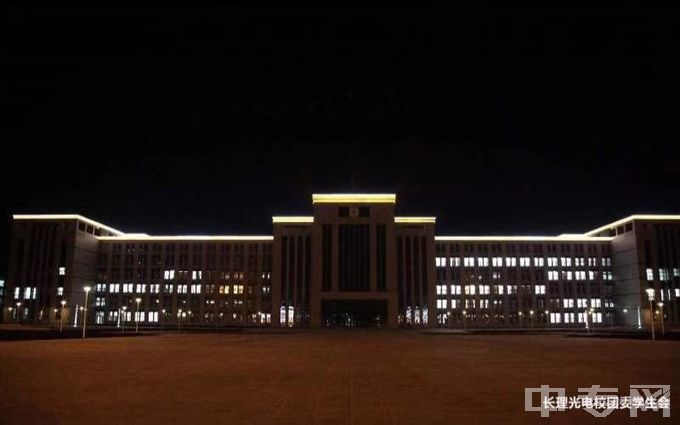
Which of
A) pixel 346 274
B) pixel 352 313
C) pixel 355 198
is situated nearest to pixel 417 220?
pixel 355 198

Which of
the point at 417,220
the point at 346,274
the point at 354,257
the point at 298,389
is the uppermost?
the point at 417,220

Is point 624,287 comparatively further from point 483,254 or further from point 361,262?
point 361,262

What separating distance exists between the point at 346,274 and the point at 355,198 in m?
16.5

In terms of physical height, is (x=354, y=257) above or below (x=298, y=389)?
above

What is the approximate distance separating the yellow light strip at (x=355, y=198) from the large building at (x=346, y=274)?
0.21 meters

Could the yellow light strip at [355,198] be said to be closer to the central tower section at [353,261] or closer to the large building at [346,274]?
the central tower section at [353,261]

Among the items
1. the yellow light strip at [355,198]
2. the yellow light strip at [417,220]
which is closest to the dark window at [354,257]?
the yellow light strip at [355,198]

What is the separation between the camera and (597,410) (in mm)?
10391

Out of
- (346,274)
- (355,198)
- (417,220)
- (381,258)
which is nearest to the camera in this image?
(346,274)

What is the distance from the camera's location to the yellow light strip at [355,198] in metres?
117

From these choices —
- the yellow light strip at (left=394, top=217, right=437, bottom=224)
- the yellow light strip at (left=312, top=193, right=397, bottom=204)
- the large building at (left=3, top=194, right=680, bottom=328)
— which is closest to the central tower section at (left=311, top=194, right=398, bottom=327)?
the yellow light strip at (left=312, top=193, right=397, bottom=204)

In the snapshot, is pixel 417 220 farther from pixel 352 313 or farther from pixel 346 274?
pixel 352 313

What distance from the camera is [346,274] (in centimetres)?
11375

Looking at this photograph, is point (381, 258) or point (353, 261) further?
point (353, 261)
